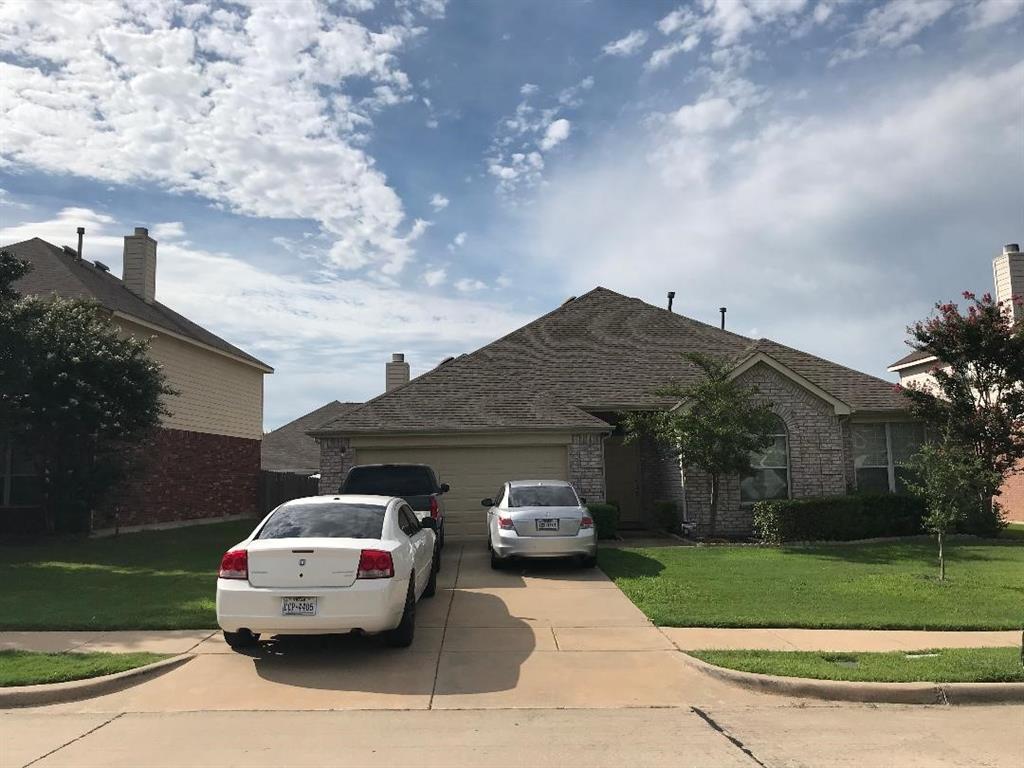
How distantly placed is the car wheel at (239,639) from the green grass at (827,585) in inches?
179

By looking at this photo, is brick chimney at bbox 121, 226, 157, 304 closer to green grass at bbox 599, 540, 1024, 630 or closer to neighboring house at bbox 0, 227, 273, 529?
neighboring house at bbox 0, 227, 273, 529

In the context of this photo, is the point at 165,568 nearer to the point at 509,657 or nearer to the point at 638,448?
the point at 509,657

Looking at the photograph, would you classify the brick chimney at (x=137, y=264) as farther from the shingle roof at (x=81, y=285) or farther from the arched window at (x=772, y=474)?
the arched window at (x=772, y=474)

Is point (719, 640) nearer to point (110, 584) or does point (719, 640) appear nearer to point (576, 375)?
point (110, 584)

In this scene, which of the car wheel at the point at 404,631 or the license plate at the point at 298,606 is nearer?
the license plate at the point at 298,606

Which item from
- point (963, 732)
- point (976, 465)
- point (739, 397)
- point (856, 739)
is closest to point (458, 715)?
point (856, 739)

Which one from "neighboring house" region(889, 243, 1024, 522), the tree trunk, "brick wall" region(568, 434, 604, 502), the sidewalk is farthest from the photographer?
"neighboring house" region(889, 243, 1024, 522)

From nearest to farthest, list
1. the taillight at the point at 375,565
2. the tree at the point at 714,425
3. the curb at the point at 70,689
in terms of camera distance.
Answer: the curb at the point at 70,689 → the taillight at the point at 375,565 → the tree at the point at 714,425

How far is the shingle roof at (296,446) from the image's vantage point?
3894 centimetres

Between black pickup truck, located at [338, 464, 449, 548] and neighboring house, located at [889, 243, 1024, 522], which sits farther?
neighboring house, located at [889, 243, 1024, 522]

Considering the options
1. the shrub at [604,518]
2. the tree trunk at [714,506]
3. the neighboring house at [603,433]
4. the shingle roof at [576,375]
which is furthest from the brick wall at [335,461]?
the tree trunk at [714,506]

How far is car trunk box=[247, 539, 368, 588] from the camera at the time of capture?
715 centimetres

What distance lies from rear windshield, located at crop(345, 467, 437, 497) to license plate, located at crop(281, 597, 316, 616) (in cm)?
643

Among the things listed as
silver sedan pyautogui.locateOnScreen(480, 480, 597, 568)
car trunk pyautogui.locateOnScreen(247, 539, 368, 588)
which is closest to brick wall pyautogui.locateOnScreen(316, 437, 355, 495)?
silver sedan pyautogui.locateOnScreen(480, 480, 597, 568)
